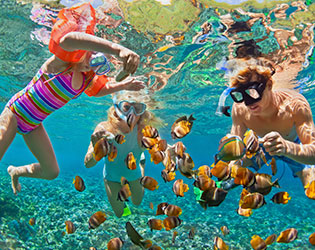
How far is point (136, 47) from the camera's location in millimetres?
9773

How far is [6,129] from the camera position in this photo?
4277mm

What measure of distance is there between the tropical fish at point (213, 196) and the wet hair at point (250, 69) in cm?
300

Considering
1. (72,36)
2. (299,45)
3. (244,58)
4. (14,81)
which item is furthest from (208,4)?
(14,81)

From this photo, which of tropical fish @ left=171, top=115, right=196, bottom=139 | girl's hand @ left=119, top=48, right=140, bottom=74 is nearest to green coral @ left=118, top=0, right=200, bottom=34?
tropical fish @ left=171, top=115, right=196, bottom=139

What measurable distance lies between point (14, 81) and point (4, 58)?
4.20 meters

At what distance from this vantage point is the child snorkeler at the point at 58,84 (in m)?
3.44

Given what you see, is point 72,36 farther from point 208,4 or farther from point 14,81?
point 14,81

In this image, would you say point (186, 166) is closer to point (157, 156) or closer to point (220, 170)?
point (220, 170)

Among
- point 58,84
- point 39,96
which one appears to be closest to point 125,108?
point 58,84

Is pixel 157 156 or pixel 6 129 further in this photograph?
pixel 6 129

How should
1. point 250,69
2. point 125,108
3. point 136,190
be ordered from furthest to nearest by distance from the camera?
point 136,190, point 125,108, point 250,69

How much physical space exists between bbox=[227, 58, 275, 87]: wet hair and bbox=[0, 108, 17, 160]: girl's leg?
206 inches

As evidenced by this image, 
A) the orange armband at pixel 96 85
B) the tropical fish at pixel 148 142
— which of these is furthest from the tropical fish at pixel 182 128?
the orange armband at pixel 96 85

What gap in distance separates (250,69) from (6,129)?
243 inches
